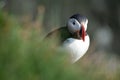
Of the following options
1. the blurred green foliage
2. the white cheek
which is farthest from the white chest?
the blurred green foliage

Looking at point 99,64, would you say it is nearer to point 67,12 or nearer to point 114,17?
point 67,12

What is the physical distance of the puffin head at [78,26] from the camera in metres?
7.75

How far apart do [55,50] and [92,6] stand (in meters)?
12.2

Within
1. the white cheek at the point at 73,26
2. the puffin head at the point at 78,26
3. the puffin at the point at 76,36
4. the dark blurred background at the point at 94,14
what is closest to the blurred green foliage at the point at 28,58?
the puffin at the point at 76,36

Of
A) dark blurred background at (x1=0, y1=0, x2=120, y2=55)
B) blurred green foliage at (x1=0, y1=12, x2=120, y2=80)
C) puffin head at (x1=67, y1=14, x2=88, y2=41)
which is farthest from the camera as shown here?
dark blurred background at (x1=0, y1=0, x2=120, y2=55)

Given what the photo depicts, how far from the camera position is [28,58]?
3648mm

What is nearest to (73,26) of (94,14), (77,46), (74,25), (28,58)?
(74,25)

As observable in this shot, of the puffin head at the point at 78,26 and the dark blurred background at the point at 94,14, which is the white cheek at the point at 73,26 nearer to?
the puffin head at the point at 78,26

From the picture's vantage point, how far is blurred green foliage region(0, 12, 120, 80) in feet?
11.7

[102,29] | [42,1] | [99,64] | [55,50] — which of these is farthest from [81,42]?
[102,29]

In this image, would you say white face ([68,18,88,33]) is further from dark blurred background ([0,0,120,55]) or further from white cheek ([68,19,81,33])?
dark blurred background ([0,0,120,55])

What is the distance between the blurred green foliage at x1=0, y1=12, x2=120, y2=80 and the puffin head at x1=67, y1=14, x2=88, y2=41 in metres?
3.78

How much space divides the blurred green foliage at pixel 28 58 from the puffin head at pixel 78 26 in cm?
378

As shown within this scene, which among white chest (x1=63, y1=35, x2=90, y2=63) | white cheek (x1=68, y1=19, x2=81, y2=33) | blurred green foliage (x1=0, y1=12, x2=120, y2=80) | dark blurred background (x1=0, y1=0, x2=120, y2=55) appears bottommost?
dark blurred background (x1=0, y1=0, x2=120, y2=55)
